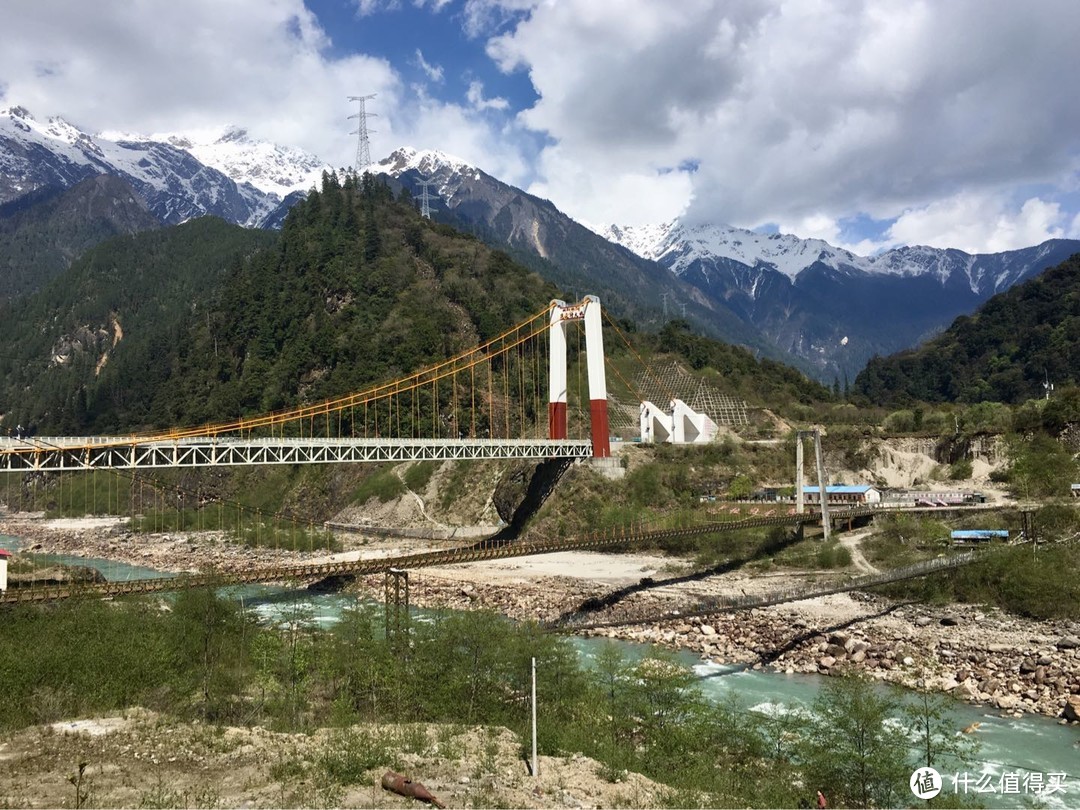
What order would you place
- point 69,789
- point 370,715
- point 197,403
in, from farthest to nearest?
point 197,403, point 370,715, point 69,789

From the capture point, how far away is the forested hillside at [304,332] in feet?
261

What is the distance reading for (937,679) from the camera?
71.3 ft

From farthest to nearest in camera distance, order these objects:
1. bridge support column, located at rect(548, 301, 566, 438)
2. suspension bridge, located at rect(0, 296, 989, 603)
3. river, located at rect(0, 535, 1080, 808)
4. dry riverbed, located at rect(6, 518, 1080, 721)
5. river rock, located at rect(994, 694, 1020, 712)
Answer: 1. bridge support column, located at rect(548, 301, 566, 438)
2. suspension bridge, located at rect(0, 296, 989, 603)
3. dry riverbed, located at rect(6, 518, 1080, 721)
4. river rock, located at rect(994, 694, 1020, 712)
5. river, located at rect(0, 535, 1080, 808)

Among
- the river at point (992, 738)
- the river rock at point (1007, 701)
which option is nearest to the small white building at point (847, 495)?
the river at point (992, 738)

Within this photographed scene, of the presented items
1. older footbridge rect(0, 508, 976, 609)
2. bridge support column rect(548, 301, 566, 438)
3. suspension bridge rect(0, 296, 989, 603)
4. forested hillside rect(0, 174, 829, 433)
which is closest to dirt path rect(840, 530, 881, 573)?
suspension bridge rect(0, 296, 989, 603)

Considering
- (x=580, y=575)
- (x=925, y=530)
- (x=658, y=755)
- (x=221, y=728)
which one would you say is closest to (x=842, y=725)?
(x=658, y=755)

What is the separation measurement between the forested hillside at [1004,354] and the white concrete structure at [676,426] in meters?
46.3

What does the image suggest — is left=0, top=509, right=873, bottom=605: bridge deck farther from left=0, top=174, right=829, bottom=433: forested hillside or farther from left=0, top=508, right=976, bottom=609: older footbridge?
left=0, top=174, right=829, bottom=433: forested hillside

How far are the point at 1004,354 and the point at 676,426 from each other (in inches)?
2642

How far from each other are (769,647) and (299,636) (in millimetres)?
14908

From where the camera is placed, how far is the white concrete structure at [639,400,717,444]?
58.8 meters

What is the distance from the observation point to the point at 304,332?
85.4 meters

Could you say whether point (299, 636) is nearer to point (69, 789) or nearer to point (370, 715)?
point (370, 715)

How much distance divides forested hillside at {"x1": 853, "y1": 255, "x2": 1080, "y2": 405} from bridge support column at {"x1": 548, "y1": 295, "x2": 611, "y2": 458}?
2375 inches
